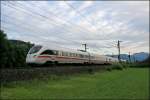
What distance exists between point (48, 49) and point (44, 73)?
8.62 m

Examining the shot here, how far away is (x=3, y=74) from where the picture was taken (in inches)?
708

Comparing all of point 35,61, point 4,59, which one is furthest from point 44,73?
point 4,59

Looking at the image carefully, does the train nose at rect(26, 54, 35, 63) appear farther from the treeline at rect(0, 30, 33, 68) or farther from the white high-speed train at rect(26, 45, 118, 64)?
the treeline at rect(0, 30, 33, 68)

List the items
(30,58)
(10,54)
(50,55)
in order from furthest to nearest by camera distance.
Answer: (10,54) < (50,55) < (30,58)

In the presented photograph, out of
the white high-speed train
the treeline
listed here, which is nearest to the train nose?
the white high-speed train

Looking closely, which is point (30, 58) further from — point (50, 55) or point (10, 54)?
point (10, 54)

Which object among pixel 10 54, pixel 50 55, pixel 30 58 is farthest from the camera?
pixel 10 54

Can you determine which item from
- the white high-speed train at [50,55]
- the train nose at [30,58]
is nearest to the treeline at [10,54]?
the white high-speed train at [50,55]

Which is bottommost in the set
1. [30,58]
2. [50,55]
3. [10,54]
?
[30,58]

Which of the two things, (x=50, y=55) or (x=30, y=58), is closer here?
(x=30, y=58)

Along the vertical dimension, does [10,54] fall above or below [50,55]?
above

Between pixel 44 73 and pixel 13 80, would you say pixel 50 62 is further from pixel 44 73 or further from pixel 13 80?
pixel 13 80

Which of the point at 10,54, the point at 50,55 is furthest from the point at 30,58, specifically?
the point at 10,54

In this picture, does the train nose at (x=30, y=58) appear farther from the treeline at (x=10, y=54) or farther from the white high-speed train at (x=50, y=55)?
the treeline at (x=10, y=54)
